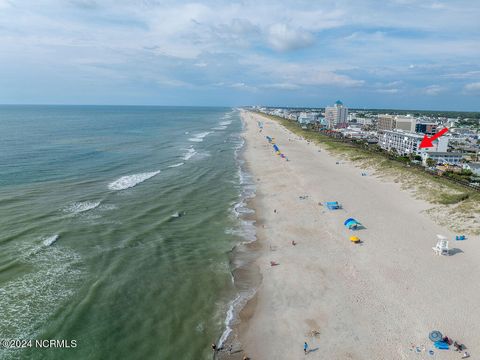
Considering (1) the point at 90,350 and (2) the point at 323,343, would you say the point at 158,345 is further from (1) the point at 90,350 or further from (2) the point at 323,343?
(2) the point at 323,343

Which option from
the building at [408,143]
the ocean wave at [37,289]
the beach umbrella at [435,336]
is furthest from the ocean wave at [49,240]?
the building at [408,143]

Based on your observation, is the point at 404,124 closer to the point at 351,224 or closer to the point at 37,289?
the point at 351,224

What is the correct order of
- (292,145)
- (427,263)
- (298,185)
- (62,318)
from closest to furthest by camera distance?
(62,318), (427,263), (298,185), (292,145)

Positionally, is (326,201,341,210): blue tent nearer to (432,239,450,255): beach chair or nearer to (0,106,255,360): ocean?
(0,106,255,360): ocean

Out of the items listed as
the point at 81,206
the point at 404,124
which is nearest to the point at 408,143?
the point at 404,124

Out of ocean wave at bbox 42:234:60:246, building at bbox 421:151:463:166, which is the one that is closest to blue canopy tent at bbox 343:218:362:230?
ocean wave at bbox 42:234:60:246

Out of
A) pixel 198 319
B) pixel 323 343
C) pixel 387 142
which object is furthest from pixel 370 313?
pixel 387 142
